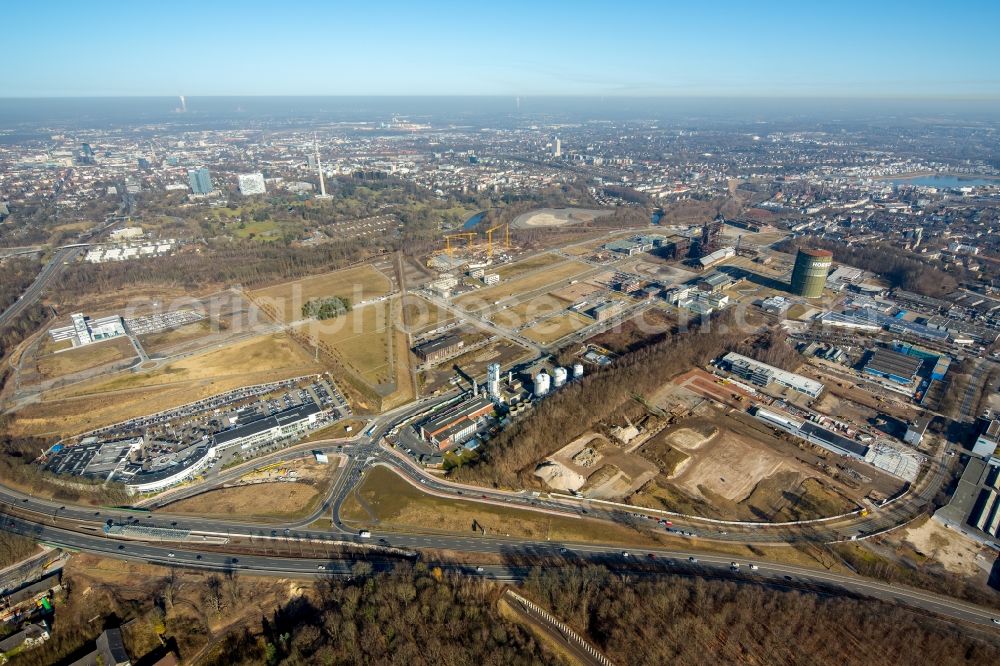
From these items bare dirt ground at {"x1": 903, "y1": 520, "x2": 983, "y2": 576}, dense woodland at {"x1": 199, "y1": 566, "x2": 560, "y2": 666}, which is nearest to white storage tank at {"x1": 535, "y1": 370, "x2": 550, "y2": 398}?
dense woodland at {"x1": 199, "y1": 566, "x2": 560, "y2": 666}

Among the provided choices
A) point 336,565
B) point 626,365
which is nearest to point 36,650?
point 336,565

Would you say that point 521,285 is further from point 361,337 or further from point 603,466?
point 603,466

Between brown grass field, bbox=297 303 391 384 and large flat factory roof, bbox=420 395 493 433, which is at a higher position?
brown grass field, bbox=297 303 391 384

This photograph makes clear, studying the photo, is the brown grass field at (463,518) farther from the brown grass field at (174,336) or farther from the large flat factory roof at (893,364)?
the large flat factory roof at (893,364)

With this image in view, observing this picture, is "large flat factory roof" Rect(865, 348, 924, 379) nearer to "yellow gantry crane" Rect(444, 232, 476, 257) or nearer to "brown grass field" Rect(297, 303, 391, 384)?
"brown grass field" Rect(297, 303, 391, 384)

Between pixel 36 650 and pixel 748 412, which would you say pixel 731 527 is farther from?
pixel 36 650

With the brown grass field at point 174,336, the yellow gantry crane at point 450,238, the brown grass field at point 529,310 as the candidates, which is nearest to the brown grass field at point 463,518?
the brown grass field at point 529,310

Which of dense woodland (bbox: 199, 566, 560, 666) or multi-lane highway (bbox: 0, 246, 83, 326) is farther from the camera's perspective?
multi-lane highway (bbox: 0, 246, 83, 326)

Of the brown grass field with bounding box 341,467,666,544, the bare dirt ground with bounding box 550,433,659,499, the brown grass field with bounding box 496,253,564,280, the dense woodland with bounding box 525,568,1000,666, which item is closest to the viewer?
the dense woodland with bounding box 525,568,1000,666
